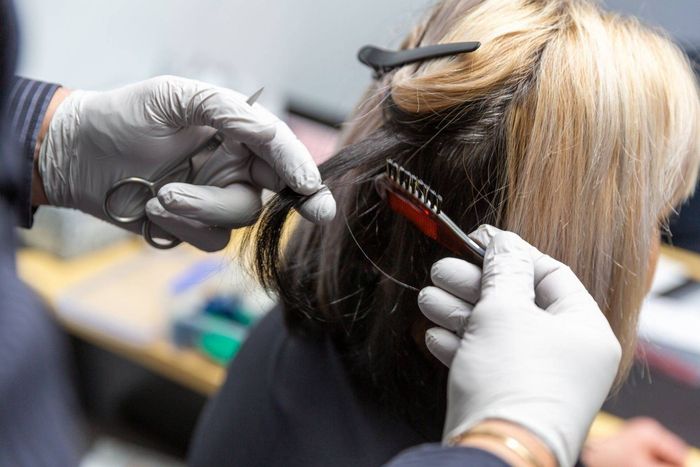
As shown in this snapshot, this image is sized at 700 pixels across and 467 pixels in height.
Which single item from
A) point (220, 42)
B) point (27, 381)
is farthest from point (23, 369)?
point (220, 42)

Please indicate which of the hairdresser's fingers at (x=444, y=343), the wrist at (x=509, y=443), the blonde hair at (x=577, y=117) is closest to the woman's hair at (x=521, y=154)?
the blonde hair at (x=577, y=117)

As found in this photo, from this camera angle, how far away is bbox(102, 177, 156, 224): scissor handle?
2.51 feet

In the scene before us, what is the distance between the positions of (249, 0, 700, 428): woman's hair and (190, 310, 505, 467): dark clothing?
6 cm

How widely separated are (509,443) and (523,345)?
9cm

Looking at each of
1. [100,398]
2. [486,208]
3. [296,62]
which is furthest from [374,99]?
[100,398]

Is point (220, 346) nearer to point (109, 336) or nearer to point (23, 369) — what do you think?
point (109, 336)

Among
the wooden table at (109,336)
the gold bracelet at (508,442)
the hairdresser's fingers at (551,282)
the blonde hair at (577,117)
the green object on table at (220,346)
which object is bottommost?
the wooden table at (109,336)

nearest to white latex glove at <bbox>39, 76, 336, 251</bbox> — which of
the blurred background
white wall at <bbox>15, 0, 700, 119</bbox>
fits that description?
the blurred background

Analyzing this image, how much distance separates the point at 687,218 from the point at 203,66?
1262mm

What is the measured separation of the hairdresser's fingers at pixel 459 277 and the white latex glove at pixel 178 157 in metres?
0.14

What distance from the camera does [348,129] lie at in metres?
0.82

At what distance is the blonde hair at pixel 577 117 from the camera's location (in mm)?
620

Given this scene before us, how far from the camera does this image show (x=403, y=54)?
0.73m

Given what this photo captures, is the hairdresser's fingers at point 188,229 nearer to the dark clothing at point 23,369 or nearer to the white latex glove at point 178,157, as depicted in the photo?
the white latex glove at point 178,157
